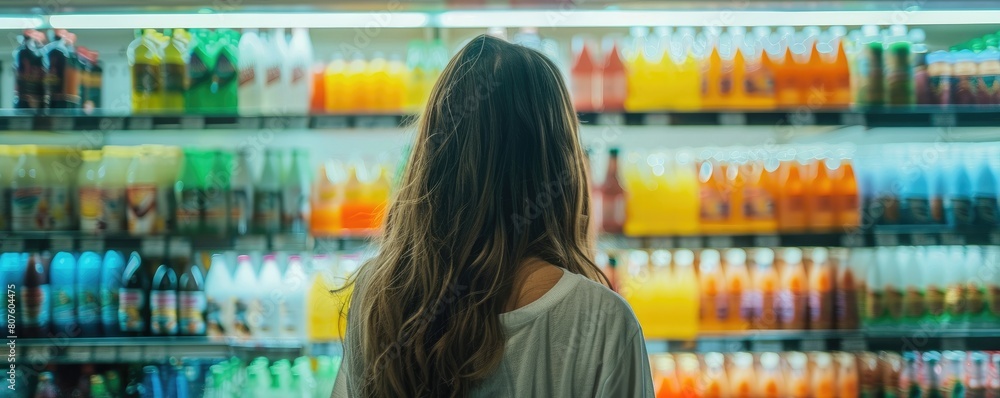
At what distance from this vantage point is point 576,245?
3.39ft

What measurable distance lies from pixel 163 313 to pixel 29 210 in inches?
25.3

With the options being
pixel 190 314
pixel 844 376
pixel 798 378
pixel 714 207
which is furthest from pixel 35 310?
pixel 844 376

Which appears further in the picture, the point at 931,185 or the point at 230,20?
the point at 931,185

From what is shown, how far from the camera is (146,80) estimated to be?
8.07 ft

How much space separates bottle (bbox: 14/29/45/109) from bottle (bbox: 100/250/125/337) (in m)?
0.63

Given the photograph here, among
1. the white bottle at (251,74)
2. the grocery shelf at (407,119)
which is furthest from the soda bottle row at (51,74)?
the white bottle at (251,74)

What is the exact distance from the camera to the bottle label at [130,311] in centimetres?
244

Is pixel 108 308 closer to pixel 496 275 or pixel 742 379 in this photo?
pixel 496 275

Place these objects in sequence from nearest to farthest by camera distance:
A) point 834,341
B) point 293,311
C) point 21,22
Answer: point 834,341, point 293,311, point 21,22

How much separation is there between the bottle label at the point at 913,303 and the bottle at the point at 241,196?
2617 millimetres

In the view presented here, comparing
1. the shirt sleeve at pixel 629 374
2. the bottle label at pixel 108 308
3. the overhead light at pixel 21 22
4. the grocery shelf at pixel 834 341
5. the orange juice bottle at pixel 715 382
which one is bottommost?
the orange juice bottle at pixel 715 382

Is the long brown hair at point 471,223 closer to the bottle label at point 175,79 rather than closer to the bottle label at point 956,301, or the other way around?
the bottle label at point 175,79

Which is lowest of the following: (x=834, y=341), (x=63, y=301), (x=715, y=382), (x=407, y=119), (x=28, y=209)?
(x=715, y=382)

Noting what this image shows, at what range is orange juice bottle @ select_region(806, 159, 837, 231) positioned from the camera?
2.53m
